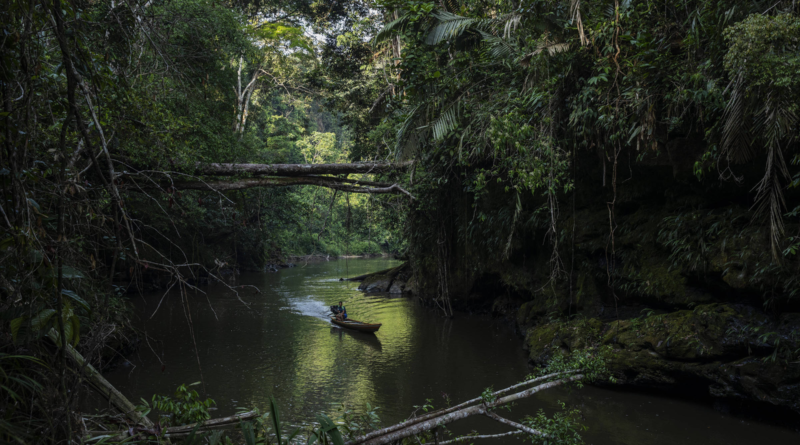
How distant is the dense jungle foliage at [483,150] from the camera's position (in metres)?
2.03

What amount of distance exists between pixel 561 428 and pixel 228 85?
12002 mm

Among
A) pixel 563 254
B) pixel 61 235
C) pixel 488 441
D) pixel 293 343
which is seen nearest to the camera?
pixel 61 235

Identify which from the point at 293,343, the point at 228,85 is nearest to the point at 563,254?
the point at 293,343

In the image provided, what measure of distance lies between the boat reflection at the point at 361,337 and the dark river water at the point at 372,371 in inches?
1.0

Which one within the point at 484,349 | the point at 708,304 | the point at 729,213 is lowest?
the point at 484,349

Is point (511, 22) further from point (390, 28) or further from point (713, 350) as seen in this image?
point (713, 350)

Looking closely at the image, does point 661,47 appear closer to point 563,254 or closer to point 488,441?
point 563,254

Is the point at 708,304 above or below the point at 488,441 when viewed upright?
above

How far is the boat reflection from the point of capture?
10.4 meters

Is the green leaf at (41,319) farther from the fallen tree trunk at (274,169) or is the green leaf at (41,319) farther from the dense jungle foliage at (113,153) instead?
the fallen tree trunk at (274,169)

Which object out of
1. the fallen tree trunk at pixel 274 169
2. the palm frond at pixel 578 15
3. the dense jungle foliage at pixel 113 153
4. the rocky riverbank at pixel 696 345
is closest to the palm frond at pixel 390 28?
the fallen tree trunk at pixel 274 169

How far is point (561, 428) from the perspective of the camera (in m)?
4.07

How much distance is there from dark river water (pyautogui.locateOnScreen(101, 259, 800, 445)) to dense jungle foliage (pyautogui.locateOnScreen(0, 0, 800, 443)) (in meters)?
0.70

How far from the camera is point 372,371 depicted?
8.44 meters
